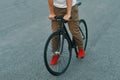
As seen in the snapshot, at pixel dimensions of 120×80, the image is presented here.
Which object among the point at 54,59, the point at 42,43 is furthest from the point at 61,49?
the point at 42,43

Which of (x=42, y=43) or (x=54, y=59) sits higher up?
(x=54, y=59)

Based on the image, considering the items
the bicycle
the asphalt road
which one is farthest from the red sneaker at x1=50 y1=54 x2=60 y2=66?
the asphalt road

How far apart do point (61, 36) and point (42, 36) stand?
2068 mm

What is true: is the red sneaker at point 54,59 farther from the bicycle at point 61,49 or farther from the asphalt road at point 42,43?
the asphalt road at point 42,43

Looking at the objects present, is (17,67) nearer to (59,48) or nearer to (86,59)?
(59,48)

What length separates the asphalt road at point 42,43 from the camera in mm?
4645

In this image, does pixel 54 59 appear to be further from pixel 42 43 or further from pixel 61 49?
pixel 42 43

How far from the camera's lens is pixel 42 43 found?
6.02 metres

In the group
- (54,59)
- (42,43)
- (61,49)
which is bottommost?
(42,43)

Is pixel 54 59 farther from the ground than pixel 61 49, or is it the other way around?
pixel 61 49

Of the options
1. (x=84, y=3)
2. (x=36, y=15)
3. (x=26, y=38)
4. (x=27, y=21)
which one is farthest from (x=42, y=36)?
(x=84, y=3)

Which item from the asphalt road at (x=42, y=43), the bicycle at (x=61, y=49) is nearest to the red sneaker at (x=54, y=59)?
the bicycle at (x=61, y=49)

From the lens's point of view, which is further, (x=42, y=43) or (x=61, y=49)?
(x=42, y=43)

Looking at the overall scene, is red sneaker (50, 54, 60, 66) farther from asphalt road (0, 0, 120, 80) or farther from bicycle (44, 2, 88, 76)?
asphalt road (0, 0, 120, 80)
